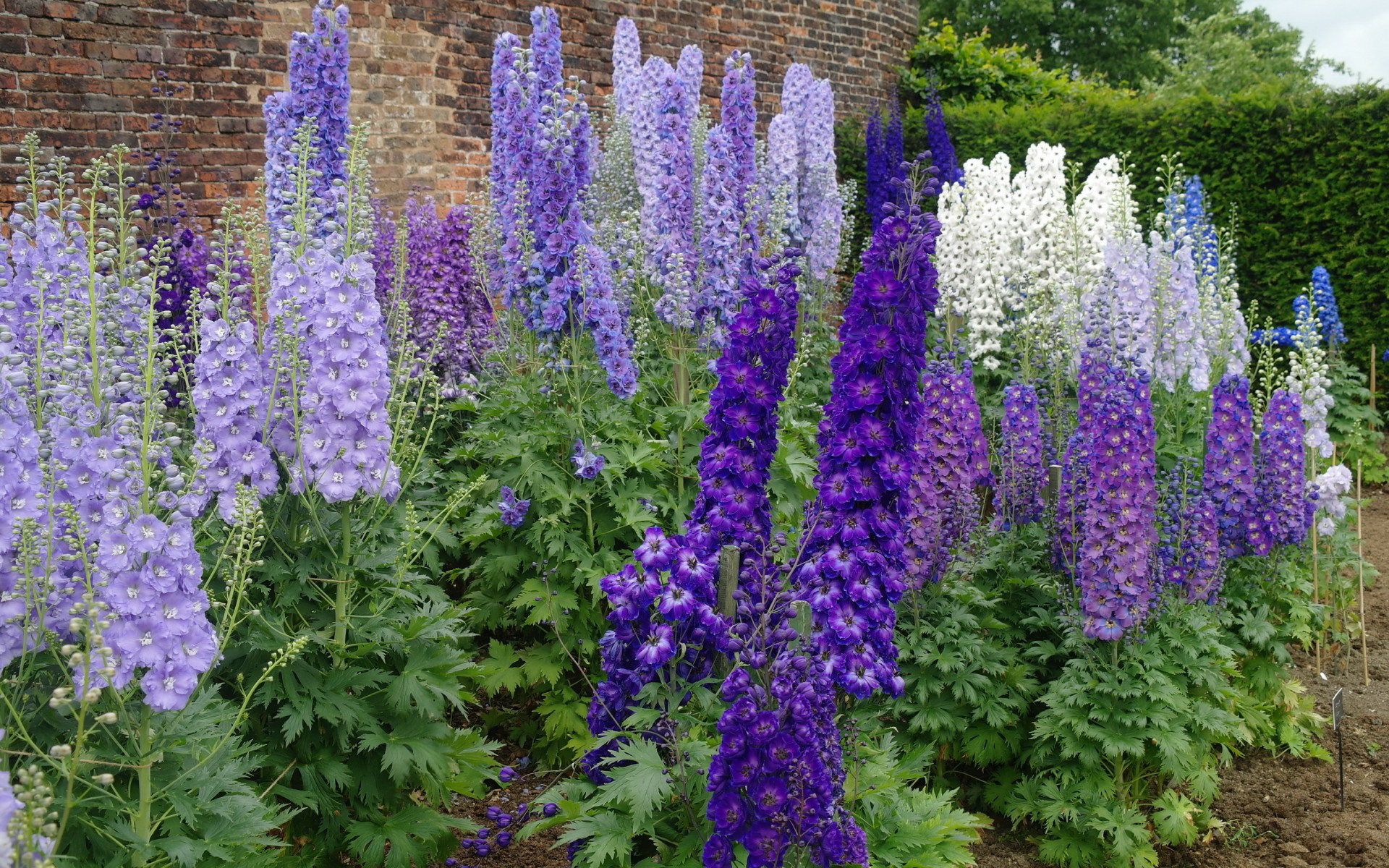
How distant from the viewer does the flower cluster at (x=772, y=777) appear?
6.73 ft

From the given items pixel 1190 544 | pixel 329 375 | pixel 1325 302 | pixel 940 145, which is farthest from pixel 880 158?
pixel 329 375

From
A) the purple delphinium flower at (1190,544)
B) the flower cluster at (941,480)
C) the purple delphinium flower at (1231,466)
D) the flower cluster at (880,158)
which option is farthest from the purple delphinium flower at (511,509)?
the flower cluster at (880,158)

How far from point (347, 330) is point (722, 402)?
946 mm

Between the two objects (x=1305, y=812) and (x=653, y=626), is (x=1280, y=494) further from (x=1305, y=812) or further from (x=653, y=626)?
(x=653, y=626)

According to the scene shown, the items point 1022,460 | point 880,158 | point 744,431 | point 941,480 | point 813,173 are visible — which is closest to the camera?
point 744,431

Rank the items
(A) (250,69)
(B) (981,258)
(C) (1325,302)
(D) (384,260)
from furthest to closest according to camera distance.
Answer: (A) (250,69)
(C) (1325,302)
(B) (981,258)
(D) (384,260)

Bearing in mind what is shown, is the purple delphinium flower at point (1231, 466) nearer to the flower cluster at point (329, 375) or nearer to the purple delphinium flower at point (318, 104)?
the flower cluster at point (329, 375)

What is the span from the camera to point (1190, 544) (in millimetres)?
3750

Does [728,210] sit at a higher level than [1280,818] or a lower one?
higher

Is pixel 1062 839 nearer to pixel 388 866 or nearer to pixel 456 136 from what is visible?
pixel 388 866

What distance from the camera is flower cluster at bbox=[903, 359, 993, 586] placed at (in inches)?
135

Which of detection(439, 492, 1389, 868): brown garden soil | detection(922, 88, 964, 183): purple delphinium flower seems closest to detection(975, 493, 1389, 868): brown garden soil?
detection(439, 492, 1389, 868): brown garden soil

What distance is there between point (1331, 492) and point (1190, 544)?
155cm

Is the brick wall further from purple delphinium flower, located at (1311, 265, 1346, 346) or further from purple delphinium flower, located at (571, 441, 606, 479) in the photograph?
purple delphinium flower, located at (1311, 265, 1346, 346)
